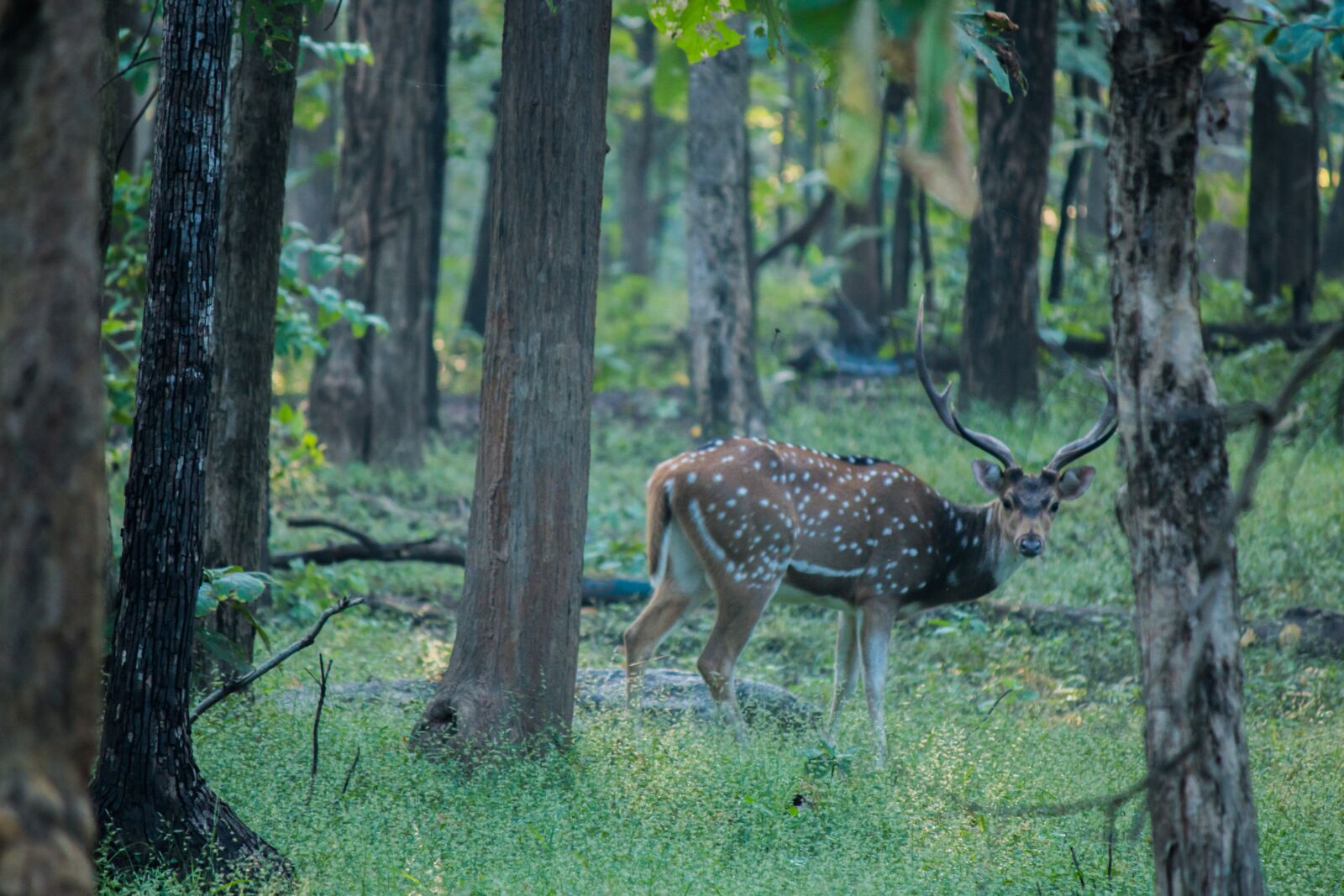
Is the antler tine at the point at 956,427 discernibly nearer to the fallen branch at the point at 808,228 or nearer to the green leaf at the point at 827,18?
the green leaf at the point at 827,18

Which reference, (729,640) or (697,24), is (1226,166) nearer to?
(729,640)

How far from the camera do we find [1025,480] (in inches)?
313

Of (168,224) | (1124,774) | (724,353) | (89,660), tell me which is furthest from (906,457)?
(89,660)

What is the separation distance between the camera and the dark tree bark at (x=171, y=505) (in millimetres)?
4465

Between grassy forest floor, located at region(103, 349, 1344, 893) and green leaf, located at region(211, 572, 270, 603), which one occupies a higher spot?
green leaf, located at region(211, 572, 270, 603)

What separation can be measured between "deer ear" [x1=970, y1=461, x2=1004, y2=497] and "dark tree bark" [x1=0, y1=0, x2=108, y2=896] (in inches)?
246

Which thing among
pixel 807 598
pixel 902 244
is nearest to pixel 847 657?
pixel 807 598

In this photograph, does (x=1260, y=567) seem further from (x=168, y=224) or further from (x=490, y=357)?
(x=168, y=224)

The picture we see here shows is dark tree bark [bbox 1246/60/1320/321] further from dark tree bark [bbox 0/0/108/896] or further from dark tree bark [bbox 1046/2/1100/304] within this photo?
dark tree bark [bbox 0/0/108/896]

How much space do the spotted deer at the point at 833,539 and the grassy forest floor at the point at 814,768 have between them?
0.53 meters

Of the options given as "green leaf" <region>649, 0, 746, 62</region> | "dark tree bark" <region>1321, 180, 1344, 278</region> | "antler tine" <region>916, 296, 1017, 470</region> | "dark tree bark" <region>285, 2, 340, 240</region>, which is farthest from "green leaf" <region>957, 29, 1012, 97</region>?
"dark tree bark" <region>1321, 180, 1344, 278</region>

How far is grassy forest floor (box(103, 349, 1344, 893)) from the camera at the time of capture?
4.82 metres

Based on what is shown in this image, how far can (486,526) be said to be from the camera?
619 cm

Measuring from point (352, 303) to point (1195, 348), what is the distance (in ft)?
23.5
